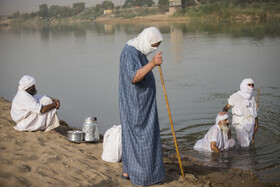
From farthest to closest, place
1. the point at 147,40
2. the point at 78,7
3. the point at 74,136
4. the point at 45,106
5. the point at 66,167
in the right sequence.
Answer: the point at 78,7 < the point at 45,106 < the point at 74,136 < the point at 66,167 < the point at 147,40

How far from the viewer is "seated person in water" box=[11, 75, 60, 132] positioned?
618 centimetres

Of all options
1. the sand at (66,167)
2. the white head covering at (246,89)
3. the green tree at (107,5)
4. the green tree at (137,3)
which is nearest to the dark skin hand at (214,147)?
the sand at (66,167)

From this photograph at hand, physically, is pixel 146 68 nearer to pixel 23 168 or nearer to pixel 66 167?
pixel 66 167

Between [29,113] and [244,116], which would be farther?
[244,116]

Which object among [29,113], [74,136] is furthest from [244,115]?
[29,113]

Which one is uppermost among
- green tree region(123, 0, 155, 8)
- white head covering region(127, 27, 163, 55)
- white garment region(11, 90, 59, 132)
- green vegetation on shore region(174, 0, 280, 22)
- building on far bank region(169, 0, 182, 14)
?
green tree region(123, 0, 155, 8)

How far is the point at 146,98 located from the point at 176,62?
12.7m

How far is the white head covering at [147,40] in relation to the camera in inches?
169

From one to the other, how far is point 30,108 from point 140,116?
97.3 inches

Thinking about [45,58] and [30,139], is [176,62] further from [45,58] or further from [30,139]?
[30,139]

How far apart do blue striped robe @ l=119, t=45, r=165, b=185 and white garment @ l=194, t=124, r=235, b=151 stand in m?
2.41

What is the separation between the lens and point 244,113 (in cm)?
698

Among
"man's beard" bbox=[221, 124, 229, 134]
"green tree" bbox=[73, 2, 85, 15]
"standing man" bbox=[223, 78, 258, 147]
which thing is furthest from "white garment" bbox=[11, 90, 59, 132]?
"green tree" bbox=[73, 2, 85, 15]

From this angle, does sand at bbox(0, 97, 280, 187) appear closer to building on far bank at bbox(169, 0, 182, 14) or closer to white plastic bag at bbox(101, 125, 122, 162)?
white plastic bag at bbox(101, 125, 122, 162)
